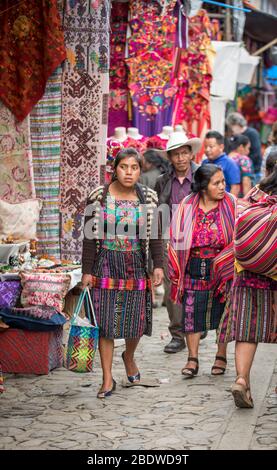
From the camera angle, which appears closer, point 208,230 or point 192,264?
point 208,230

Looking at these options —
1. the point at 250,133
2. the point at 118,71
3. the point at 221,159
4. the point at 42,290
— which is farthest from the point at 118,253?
the point at 250,133

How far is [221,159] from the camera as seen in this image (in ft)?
39.9

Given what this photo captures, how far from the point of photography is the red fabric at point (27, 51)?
9812mm

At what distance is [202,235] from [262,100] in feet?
39.8

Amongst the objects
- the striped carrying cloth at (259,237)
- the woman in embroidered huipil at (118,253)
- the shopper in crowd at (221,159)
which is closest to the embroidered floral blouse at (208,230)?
the woman in embroidered huipil at (118,253)

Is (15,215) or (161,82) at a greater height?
(161,82)

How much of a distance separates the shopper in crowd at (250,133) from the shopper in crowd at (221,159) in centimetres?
282

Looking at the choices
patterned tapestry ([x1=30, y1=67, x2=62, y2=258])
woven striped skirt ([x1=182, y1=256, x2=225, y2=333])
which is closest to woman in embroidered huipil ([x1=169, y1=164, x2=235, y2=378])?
woven striped skirt ([x1=182, y1=256, x2=225, y2=333])

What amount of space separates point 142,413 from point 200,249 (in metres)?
1.82

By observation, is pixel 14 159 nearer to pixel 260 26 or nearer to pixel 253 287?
pixel 253 287
